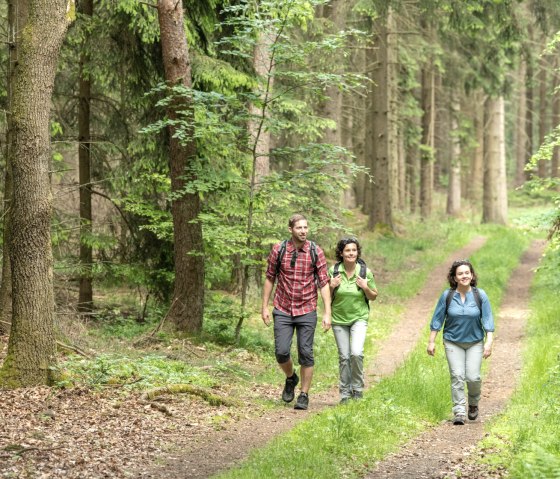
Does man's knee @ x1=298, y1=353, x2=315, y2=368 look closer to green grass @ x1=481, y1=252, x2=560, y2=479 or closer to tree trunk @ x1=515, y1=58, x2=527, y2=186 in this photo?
green grass @ x1=481, y1=252, x2=560, y2=479

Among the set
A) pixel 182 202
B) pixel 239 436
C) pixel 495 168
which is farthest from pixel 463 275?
pixel 495 168

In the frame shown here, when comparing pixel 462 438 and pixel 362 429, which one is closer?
pixel 362 429

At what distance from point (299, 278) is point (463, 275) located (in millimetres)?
1806

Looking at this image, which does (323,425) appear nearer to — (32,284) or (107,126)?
(32,284)

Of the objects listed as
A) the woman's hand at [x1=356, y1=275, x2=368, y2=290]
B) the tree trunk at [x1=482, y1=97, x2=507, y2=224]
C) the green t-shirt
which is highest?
the tree trunk at [x1=482, y1=97, x2=507, y2=224]

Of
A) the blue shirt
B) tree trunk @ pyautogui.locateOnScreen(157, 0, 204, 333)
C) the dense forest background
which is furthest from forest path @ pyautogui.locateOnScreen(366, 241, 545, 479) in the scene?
tree trunk @ pyautogui.locateOnScreen(157, 0, 204, 333)

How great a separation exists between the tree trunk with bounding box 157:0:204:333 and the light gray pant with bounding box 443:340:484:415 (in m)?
3.95

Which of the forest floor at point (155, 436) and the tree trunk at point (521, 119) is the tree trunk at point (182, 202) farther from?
the tree trunk at point (521, 119)

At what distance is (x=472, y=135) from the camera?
41500 mm

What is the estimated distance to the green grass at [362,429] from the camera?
661cm

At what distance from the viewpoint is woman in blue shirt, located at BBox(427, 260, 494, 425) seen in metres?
8.96

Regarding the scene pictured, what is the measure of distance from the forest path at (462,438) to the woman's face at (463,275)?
1559mm

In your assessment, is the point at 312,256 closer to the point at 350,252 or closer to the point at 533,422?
the point at 350,252

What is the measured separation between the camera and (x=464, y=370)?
908cm
